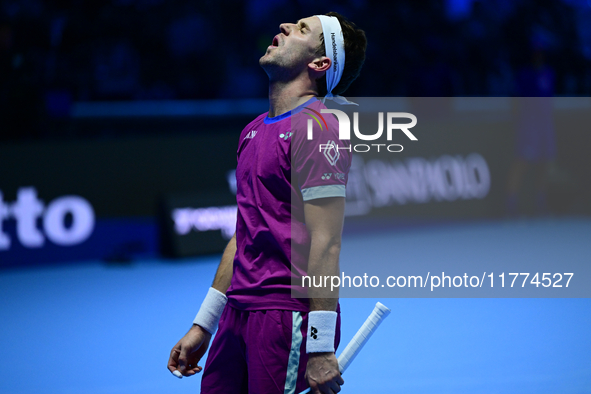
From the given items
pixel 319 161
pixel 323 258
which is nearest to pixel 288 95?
pixel 319 161

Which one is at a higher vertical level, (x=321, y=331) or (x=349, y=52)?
(x=349, y=52)

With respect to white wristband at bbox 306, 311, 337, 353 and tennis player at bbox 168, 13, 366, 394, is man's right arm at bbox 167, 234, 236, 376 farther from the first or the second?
white wristband at bbox 306, 311, 337, 353

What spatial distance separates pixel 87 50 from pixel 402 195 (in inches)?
195

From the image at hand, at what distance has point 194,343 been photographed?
7.59 feet

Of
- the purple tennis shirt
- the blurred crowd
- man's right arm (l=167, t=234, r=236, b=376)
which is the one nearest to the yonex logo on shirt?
the purple tennis shirt

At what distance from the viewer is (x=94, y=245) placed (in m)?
7.28

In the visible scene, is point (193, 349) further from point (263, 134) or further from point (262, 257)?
point (263, 134)

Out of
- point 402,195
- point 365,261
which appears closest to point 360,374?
point 365,261

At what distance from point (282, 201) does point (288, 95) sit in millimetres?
375

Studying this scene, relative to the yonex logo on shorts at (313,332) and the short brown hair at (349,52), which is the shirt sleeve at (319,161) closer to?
the short brown hair at (349,52)

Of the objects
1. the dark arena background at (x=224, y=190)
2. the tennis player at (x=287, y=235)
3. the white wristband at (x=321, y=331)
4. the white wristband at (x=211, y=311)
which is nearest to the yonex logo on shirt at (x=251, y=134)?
the tennis player at (x=287, y=235)

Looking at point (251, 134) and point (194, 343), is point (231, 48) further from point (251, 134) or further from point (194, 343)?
point (194, 343)

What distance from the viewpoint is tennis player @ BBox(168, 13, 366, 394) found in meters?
1.97

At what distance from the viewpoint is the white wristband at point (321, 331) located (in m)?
1.93
